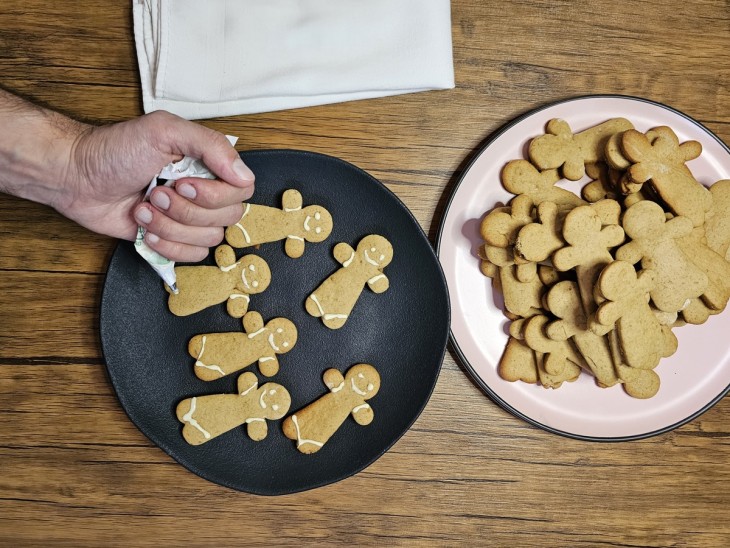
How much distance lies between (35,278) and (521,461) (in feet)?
2.67

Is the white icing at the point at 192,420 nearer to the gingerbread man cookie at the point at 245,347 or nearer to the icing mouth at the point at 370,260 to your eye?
the gingerbread man cookie at the point at 245,347

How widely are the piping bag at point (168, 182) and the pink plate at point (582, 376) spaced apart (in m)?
0.36

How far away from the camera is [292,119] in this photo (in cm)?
97

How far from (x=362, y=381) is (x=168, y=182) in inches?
15.5

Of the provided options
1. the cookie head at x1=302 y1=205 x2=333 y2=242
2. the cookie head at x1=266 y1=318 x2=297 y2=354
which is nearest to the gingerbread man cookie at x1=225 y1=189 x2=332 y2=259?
the cookie head at x1=302 y1=205 x2=333 y2=242

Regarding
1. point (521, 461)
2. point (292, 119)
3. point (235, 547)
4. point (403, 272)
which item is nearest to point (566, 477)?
point (521, 461)

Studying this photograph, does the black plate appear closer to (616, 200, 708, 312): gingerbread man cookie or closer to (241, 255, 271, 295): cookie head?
(241, 255, 271, 295): cookie head

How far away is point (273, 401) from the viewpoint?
92 cm

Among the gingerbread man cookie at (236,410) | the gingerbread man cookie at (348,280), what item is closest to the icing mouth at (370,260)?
the gingerbread man cookie at (348,280)

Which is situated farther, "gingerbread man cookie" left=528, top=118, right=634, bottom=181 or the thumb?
"gingerbread man cookie" left=528, top=118, right=634, bottom=181

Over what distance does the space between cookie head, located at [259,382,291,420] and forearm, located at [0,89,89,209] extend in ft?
1.29

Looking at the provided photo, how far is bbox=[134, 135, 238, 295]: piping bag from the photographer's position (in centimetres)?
84

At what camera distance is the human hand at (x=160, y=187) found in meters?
0.81

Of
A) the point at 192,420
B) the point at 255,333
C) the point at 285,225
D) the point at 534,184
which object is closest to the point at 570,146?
the point at 534,184
